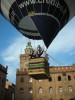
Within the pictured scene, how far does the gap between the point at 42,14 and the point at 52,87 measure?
3132cm

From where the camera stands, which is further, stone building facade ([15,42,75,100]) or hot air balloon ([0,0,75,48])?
stone building facade ([15,42,75,100])

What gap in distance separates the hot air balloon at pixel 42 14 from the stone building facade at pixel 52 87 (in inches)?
1125

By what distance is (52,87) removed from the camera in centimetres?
4972

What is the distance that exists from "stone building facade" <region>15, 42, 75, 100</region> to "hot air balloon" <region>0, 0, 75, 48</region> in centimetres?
2857

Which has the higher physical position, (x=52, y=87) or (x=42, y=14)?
(x=42, y=14)

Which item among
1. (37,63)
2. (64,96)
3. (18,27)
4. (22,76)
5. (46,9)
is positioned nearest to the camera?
(37,63)

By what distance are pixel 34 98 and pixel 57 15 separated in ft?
103

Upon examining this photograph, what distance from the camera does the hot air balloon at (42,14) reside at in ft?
66.9

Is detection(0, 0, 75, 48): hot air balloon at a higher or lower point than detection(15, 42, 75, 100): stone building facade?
higher

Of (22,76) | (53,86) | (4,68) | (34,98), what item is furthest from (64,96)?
(4,68)

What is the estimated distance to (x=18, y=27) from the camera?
22875 millimetres

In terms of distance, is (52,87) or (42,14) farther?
(52,87)

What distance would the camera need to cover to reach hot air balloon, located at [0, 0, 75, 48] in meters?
20.4

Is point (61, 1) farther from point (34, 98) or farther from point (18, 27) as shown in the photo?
point (34, 98)
